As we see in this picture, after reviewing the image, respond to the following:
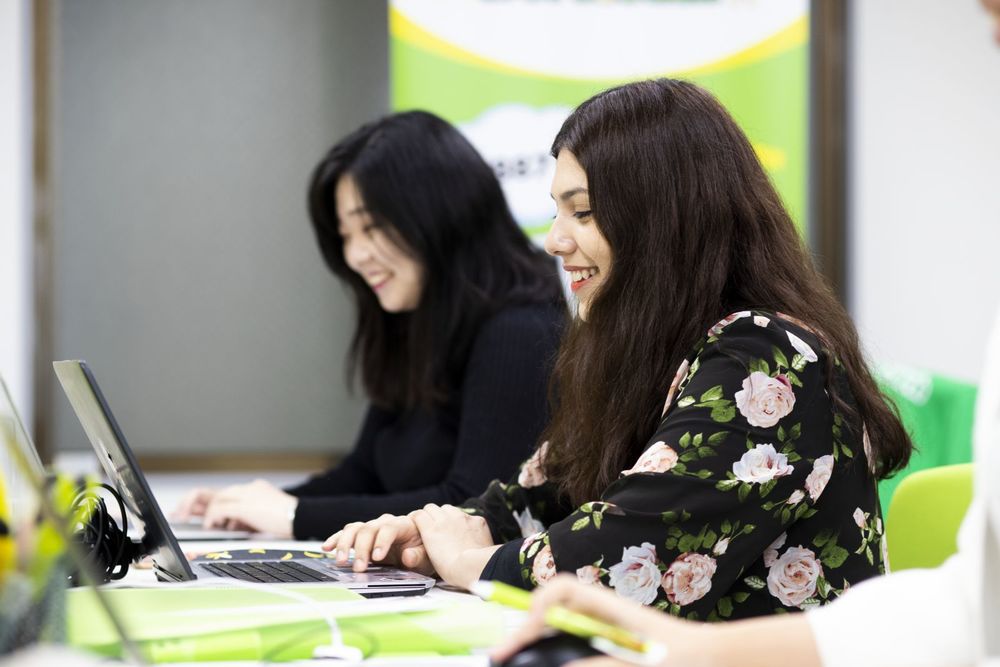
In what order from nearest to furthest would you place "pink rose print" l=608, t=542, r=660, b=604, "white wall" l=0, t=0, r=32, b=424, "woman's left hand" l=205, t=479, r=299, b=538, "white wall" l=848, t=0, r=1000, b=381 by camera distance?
"pink rose print" l=608, t=542, r=660, b=604, "woman's left hand" l=205, t=479, r=299, b=538, "white wall" l=848, t=0, r=1000, b=381, "white wall" l=0, t=0, r=32, b=424

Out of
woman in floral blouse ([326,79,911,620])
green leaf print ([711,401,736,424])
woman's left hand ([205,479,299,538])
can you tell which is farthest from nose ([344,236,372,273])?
green leaf print ([711,401,736,424])

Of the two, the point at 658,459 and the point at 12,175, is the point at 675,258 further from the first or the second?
the point at 12,175

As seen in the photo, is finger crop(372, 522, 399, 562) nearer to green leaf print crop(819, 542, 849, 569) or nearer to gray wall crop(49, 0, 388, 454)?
green leaf print crop(819, 542, 849, 569)

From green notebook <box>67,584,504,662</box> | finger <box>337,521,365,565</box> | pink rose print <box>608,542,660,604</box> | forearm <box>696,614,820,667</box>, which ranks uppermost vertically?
forearm <box>696,614,820,667</box>

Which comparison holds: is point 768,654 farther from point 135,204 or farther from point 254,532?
point 135,204

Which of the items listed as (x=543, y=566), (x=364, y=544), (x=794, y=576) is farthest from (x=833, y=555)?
(x=364, y=544)

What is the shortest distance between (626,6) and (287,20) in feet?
3.02

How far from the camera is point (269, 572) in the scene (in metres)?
1.36

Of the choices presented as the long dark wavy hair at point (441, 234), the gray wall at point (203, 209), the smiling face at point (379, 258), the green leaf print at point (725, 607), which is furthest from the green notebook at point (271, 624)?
the gray wall at point (203, 209)

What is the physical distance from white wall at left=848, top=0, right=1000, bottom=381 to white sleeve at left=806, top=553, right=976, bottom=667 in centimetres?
174

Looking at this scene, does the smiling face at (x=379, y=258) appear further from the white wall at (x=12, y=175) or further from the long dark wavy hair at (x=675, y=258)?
the white wall at (x=12, y=175)

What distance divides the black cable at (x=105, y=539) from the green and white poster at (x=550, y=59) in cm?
190

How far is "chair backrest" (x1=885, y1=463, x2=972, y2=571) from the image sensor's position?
1.52 meters

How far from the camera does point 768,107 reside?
3.27 meters
